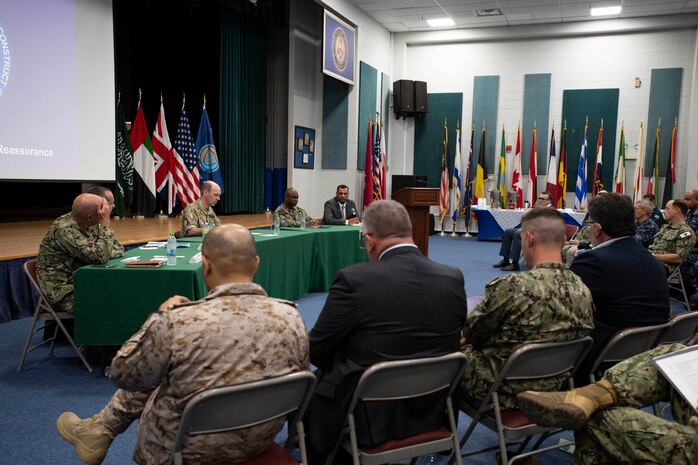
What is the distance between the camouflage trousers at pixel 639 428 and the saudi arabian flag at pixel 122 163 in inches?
299

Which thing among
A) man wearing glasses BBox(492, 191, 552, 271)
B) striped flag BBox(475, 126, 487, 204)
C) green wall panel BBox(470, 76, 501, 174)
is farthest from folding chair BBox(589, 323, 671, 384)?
green wall panel BBox(470, 76, 501, 174)

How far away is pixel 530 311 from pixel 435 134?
1052 cm

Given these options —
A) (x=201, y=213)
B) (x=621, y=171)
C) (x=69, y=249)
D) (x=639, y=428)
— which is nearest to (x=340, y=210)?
(x=201, y=213)

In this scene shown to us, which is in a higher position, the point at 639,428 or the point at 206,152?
the point at 206,152

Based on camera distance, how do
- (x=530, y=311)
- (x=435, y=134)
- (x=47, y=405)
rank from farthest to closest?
(x=435, y=134)
(x=47, y=405)
(x=530, y=311)

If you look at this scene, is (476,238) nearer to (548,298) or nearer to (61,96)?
(61,96)

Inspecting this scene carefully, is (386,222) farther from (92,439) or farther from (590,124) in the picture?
(590,124)

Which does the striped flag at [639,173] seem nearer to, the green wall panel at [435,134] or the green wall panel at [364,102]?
the green wall panel at [435,134]

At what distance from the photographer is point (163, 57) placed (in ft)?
31.9

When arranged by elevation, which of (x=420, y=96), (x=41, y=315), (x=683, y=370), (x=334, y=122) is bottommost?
(x=41, y=315)

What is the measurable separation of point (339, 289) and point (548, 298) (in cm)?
76

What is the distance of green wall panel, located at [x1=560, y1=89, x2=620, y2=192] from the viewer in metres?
10.9

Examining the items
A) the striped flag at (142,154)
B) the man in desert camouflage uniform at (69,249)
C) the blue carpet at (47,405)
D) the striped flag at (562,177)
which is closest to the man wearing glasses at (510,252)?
the striped flag at (562,177)

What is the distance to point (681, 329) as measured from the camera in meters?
2.40
